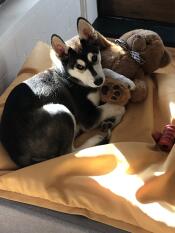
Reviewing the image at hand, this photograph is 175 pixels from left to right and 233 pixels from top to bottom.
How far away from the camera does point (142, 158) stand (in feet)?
3.88

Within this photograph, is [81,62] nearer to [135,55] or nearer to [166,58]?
[135,55]

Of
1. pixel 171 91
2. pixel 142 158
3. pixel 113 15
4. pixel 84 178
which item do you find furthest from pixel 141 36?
pixel 113 15

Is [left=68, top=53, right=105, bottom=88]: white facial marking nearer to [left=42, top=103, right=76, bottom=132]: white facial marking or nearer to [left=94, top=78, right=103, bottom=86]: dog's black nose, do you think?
[left=94, top=78, right=103, bottom=86]: dog's black nose

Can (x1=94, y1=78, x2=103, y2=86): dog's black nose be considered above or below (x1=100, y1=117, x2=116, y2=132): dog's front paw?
above

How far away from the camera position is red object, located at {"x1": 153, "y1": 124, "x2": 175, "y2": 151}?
4.08 ft

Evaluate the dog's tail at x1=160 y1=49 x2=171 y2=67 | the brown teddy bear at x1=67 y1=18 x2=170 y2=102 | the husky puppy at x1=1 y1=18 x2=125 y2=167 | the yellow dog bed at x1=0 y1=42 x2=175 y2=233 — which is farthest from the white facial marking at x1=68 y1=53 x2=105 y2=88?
the dog's tail at x1=160 y1=49 x2=171 y2=67

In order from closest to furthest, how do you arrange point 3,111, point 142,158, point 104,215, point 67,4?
point 104,215, point 142,158, point 3,111, point 67,4

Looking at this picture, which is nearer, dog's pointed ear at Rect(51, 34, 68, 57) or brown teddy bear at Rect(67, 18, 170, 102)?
dog's pointed ear at Rect(51, 34, 68, 57)

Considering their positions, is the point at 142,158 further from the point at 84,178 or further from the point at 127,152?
the point at 84,178

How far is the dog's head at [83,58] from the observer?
4.24 feet

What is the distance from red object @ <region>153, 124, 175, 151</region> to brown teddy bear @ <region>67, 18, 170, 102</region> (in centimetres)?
20

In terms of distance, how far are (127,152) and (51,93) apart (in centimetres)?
33

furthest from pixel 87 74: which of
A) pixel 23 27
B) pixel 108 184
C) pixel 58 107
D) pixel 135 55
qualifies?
pixel 23 27

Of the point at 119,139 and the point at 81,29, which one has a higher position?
the point at 81,29
